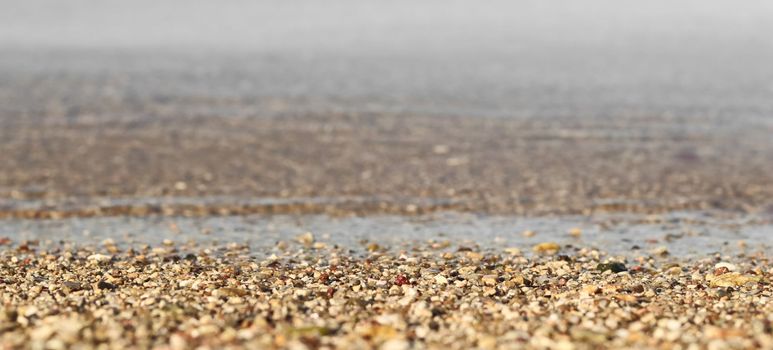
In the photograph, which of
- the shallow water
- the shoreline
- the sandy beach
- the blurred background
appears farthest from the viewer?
the blurred background

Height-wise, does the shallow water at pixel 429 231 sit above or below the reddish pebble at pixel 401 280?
below

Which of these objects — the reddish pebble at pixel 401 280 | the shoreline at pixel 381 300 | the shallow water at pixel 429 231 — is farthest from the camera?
the shallow water at pixel 429 231

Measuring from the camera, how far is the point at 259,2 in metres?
116

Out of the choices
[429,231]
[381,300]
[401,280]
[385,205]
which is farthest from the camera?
[385,205]

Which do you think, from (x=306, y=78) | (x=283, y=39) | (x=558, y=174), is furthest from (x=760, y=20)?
(x=558, y=174)

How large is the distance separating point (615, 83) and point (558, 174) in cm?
1994

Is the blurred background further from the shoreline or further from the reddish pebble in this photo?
the reddish pebble

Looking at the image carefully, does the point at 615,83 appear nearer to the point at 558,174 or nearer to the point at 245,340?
the point at 558,174

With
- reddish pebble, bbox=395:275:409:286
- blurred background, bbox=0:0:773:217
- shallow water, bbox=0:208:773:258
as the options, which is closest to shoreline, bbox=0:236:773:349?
reddish pebble, bbox=395:275:409:286

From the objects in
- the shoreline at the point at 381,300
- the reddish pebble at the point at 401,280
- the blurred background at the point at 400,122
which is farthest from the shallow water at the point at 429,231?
the reddish pebble at the point at 401,280

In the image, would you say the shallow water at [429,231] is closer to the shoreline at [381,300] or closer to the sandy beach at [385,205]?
the sandy beach at [385,205]

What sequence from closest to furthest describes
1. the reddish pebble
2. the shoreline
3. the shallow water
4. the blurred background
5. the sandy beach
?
the shoreline → the sandy beach → the reddish pebble → the shallow water → the blurred background

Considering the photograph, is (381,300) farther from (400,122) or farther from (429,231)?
(400,122)

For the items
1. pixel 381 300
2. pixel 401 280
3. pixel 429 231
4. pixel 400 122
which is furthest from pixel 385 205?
pixel 400 122
